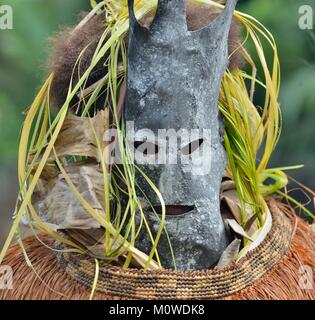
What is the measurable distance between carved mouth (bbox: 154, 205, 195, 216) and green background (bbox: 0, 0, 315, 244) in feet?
3.68

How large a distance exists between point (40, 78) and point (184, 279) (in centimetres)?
119

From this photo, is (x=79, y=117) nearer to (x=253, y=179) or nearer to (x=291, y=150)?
(x=253, y=179)

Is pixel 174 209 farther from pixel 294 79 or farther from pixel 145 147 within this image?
pixel 294 79

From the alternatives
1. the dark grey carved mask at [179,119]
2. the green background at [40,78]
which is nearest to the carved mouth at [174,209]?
the dark grey carved mask at [179,119]

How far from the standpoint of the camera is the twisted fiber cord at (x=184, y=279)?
1.07 metres

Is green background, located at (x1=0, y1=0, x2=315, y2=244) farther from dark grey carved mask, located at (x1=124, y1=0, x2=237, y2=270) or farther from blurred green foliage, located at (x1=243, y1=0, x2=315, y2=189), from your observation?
dark grey carved mask, located at (x1=124, y1=0, x2=237, y2=270)

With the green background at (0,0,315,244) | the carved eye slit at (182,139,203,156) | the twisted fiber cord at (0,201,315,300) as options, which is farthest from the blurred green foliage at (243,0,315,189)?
the carved eye slit at (182,139,203,156)

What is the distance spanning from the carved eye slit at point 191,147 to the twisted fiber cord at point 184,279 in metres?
0.17

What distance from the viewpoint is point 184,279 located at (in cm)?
107

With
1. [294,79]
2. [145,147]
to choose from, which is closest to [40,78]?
[294,79]

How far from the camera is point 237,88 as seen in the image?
1.22 meters

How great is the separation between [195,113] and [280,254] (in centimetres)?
25

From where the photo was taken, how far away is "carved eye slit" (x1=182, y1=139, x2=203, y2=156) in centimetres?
109

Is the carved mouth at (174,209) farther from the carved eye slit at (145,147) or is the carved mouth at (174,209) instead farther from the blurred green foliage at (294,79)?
the blurred green foliage at (294,79)
